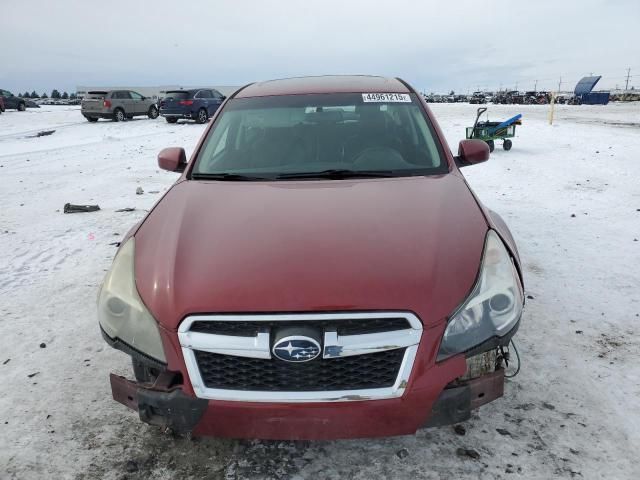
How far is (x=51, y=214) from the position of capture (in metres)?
6.55

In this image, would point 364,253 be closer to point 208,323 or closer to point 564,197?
point 208,323

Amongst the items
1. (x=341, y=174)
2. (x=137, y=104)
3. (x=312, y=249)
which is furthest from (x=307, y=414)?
(x=137, y=104)

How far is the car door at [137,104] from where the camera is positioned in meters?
22.7

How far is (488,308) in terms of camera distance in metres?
Result: 2.00

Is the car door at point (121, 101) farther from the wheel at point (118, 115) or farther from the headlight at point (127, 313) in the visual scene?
the headlight at point (127, 313)

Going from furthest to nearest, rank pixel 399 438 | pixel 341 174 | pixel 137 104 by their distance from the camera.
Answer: pixel 137 104
pixel 341 174
pixel 399 438

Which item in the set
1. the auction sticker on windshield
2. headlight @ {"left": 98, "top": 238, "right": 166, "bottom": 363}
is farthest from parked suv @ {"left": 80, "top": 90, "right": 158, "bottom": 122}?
headlight @ {"left": 98, "top": 238, "right": 166, "bottom": 363}

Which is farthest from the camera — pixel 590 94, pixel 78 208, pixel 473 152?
pixel 590 94

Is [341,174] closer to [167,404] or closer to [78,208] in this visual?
[167,404]

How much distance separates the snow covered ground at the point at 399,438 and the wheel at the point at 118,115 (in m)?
16.8

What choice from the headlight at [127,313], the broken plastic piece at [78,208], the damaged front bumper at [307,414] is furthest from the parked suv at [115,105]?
the damaged front bumper at [307,414]

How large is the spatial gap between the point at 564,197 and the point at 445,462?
588 centimetres

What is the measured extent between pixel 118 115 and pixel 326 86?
2097 centimetres

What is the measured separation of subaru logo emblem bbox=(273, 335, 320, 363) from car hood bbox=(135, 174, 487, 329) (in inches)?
4.5
